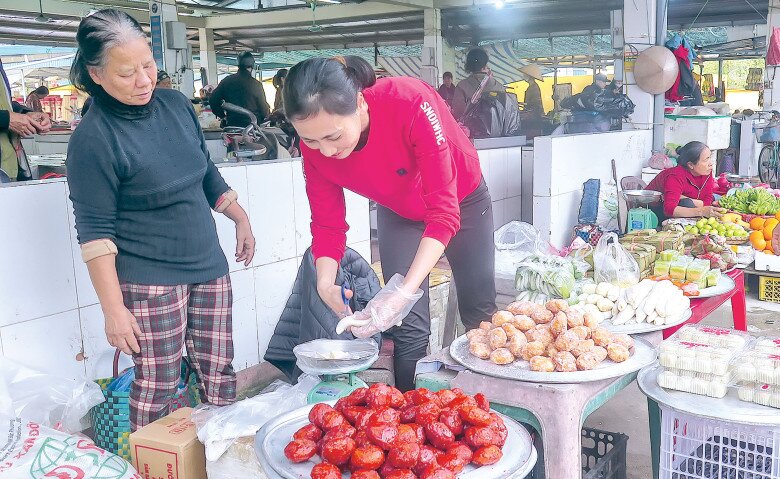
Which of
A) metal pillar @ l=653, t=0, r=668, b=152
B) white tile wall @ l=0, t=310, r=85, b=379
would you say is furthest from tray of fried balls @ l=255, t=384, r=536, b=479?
metal pillar @ l=653, t=0, r=668, b=152

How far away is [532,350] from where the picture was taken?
2.12m

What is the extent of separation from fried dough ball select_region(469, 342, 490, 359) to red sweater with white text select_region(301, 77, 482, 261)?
1.26ft

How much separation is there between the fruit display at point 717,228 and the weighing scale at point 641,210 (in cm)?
44

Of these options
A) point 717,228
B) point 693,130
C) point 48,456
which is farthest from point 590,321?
point 693,130

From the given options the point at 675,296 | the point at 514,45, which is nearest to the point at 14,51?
the point at 514,45

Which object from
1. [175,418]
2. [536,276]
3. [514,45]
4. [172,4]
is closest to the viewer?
→ [175,418]

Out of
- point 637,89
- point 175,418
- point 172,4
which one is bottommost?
point 175,418

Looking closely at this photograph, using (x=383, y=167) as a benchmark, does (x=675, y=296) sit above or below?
below

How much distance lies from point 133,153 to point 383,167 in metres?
0.76

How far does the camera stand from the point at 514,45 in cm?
1761

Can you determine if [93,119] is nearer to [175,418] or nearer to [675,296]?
[175,418]

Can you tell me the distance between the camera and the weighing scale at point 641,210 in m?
5.31

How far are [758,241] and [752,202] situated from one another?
2.17ft

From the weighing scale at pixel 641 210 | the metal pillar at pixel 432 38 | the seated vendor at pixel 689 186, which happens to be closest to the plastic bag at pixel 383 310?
the weighing scale at pixel 641 210
